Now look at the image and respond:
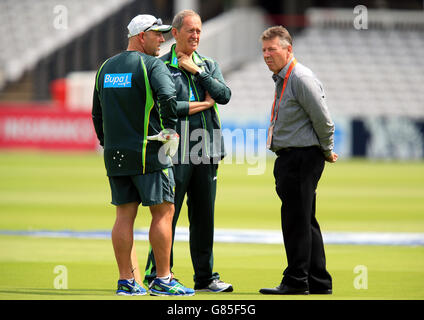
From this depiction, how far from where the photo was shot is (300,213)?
23.8ft

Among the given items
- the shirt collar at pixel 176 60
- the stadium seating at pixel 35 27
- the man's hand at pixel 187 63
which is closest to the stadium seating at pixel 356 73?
the stadium seating at pixel 35 27

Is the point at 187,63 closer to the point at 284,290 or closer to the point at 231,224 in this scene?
the point at 284,290

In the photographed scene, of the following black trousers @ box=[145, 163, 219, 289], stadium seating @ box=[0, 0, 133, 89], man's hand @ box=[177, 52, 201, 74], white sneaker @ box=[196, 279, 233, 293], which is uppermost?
stadium seating @ box=[0, 0, 133, 89]

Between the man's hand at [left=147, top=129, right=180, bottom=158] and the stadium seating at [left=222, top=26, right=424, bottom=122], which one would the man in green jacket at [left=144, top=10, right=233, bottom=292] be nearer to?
the man's hand at [left=147, top=129, right=180, bottom=158]

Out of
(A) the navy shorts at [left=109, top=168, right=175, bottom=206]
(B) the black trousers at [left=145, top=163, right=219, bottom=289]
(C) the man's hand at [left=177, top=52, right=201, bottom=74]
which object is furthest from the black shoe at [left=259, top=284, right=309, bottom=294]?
(C) the man's hand at [left=177, top=52, right=201, bottom=74]

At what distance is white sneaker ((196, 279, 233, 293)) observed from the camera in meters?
7.33

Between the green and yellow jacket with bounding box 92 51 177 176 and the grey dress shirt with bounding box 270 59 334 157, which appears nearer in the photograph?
the green and yellow jacket with bounding box 92 51 177 176

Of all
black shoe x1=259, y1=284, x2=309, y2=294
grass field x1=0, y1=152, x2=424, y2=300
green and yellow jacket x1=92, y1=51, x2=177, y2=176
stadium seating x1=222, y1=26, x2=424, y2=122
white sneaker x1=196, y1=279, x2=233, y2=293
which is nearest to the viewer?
green and yellow jacket x1=92, y1=51, x2=177, y2=176

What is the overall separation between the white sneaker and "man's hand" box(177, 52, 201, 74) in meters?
1.85

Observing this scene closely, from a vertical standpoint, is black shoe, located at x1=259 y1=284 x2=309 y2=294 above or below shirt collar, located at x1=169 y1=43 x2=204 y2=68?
below

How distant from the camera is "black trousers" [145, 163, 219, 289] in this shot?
7.48 meters

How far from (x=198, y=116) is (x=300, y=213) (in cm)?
124

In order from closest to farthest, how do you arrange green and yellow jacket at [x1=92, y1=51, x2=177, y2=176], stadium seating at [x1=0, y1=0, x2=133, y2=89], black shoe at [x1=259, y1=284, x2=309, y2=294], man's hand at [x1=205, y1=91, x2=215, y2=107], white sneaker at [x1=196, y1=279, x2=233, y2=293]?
green and yellow jacket at [x1=92, y1=51, x2=177, y2=176] → black shoe at [x1=259, y1=284, x2=309, y2=294] → white sneaker at [x1=196, y1=279, x2=233, y2=293] → man's hand at [x1=205, y1=91, x2=215, y2=107] → stadium seating at [x1=0, y1=0, x2=133, y2=89]

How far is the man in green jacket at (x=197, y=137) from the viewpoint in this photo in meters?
7.39
